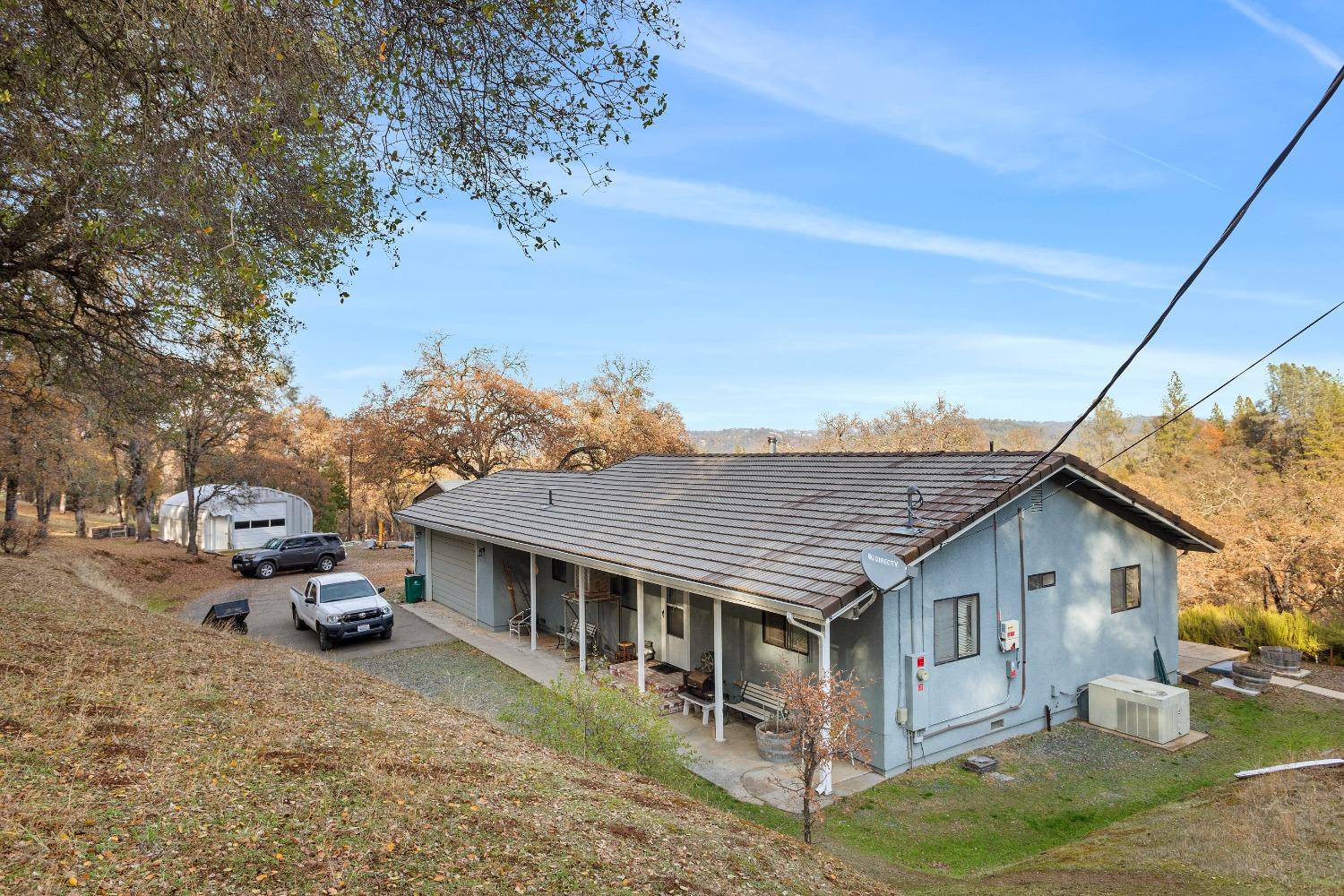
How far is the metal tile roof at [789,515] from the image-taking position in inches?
395

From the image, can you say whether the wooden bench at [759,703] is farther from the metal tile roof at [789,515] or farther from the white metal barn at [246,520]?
the white metal barn at [246,520]

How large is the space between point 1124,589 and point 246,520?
40.1 metres

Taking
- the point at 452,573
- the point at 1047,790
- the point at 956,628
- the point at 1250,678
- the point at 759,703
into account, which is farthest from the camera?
the point at 452,573

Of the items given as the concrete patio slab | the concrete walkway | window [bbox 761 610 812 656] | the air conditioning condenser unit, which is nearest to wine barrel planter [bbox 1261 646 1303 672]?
the concrete patio slab

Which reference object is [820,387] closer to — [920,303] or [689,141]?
[920,303]

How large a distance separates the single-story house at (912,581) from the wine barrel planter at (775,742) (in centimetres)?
84

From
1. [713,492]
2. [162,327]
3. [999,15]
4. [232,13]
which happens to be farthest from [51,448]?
[999,15]

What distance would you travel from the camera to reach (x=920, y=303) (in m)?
30.4

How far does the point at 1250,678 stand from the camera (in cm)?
1315

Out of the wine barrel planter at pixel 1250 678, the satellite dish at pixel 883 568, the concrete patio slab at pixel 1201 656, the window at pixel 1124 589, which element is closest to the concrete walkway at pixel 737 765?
the satellite dish at pixel 883 568

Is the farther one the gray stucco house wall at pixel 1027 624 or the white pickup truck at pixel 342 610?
the white pickup truck at pixel 342 610

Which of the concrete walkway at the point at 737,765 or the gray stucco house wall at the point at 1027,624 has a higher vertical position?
the gray stucco house wall at the point at 1027,624

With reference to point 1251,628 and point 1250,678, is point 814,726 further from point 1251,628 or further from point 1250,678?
point 1251,628

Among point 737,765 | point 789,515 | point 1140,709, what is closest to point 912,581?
point 789,515
